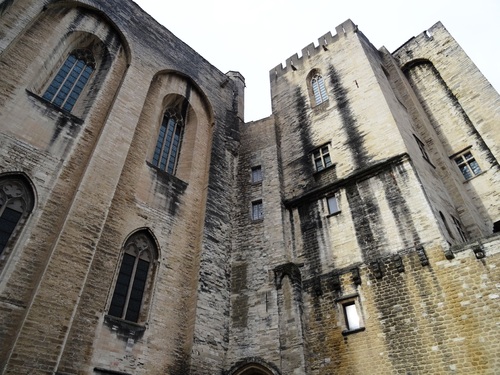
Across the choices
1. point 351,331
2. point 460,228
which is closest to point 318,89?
point 460,228

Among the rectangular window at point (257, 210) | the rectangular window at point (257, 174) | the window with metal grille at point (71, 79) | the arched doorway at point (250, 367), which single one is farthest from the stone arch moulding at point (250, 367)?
the window with metal grille at point (71, 79)

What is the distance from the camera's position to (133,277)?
9.11 meters

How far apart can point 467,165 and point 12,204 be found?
14554 mm

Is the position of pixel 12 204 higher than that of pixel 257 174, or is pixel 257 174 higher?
pixel 257 174

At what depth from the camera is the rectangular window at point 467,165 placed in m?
12.7

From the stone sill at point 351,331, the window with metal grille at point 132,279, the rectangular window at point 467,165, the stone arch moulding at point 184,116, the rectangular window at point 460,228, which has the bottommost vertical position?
the stone sill at point 351,331

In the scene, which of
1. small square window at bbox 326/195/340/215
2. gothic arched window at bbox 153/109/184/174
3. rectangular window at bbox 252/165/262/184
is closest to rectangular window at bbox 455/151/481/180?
small square window at bbox 326/195/340/215

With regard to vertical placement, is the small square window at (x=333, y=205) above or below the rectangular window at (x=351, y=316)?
above

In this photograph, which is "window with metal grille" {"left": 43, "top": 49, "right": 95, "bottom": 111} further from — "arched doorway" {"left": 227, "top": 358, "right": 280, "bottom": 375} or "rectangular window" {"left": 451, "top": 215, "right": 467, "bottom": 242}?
"rectangular window" {"left": 451, "top": 215, "right": 467, "bottom": 242}

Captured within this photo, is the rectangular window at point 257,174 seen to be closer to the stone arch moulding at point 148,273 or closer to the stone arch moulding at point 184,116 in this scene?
the stone arch moulding at point 184,116

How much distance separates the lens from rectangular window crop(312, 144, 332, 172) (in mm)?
12625

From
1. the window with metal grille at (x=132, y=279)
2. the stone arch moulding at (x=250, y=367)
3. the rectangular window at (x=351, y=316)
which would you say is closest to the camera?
the window with metal grille at (x=132, y=279)

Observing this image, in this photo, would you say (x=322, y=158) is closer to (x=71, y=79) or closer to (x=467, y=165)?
(x=467, y=165)

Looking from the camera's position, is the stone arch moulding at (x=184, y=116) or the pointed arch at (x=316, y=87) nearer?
the stone arch moulding at (x=184, y=116)
